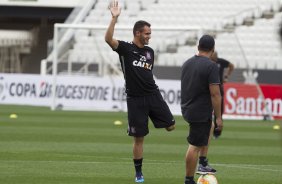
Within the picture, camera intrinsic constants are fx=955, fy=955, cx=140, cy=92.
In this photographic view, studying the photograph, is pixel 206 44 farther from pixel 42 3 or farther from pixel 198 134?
pixel 42 3

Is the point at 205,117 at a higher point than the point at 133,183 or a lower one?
higher

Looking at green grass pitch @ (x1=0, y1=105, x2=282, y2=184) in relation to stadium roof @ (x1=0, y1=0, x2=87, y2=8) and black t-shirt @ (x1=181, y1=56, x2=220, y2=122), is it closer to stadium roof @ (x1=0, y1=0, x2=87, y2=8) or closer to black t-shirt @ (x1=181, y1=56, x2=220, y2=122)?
black t-shirt @ (x1=181, y1=56, x2=220, y2=122)

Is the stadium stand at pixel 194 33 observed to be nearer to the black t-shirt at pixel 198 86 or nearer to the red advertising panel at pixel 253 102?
the red advertising panel at pixel 253 102

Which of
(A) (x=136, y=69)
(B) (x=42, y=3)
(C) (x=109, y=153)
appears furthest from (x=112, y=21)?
(B) (x=42, y=3)

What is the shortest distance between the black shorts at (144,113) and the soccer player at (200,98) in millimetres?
1147

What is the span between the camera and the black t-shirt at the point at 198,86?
11898 millimetres

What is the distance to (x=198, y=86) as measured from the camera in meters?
12.0

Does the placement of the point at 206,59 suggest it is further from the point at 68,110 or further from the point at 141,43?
the point at 68,110

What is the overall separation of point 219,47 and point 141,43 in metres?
20.6

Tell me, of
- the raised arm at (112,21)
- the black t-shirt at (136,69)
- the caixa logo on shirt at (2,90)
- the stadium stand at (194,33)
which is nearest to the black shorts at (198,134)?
the black t-shirt at (136,69)

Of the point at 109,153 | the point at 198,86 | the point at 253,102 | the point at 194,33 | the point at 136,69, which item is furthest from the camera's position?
the point at 194,33

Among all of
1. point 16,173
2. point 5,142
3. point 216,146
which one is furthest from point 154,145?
point 16,173

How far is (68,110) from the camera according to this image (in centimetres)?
3173

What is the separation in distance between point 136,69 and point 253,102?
55.3 ft
